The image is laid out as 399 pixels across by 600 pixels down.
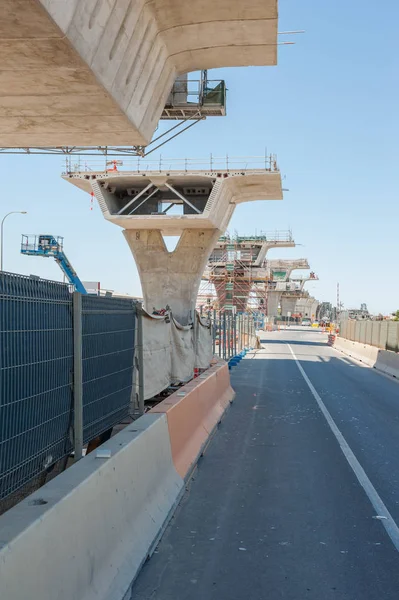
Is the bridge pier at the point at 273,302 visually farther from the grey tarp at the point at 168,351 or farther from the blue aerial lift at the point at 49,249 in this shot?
the grey tarp at the point at 168,351

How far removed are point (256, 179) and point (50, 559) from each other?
108 feet

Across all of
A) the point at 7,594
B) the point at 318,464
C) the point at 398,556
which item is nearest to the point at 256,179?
the point at 318,464

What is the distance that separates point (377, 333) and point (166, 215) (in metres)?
13.1

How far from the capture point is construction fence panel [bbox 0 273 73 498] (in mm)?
4141

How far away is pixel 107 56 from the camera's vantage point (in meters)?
8.06

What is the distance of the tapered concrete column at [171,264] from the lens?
36031mm

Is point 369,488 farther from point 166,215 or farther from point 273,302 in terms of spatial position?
point 273,302

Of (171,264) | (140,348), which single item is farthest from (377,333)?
(140,348)

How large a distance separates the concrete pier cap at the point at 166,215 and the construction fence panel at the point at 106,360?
2684 cm

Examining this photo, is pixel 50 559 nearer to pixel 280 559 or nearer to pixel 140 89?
pixel 280 559

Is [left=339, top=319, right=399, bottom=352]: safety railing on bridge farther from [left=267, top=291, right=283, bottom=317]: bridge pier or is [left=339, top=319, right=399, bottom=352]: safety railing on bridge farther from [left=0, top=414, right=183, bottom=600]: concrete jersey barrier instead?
[left=267, top=291, right=283, bottom=317]: bridge pier

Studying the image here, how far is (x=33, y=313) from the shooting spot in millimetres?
4609

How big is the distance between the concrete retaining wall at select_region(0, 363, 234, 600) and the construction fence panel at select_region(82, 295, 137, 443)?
1.20ft

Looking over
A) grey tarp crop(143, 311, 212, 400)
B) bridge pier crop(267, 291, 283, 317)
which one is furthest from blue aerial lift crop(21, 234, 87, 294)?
bridge pier crop(267, 291, 283, 317)
